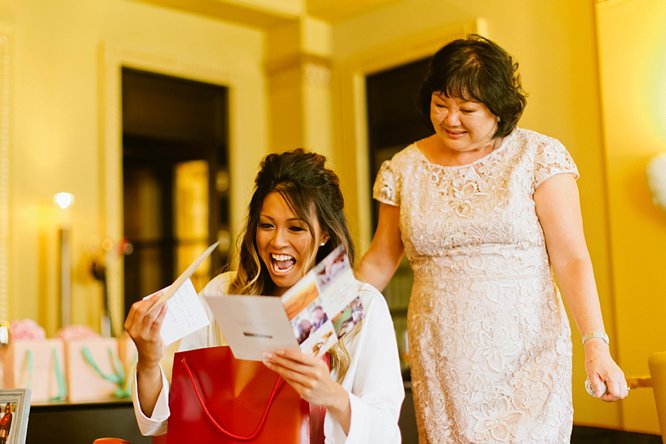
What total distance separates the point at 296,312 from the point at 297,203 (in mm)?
593

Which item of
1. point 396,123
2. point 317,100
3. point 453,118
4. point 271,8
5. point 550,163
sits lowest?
point 550,163

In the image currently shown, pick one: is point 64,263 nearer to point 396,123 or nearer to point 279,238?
point 396,123

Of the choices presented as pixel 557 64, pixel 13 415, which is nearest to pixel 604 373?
pixel 13 415

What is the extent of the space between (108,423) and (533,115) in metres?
3.60

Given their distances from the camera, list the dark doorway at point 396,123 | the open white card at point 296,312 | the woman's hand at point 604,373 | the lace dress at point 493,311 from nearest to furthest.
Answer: the open white card at point 296,312 < the woman's hand at point 604,373 < the lace dress at point 493,311 < the dark doorway at point 396,123

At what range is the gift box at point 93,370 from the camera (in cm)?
328

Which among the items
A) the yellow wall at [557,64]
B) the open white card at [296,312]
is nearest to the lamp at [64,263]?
the yellow wall at [557,64]

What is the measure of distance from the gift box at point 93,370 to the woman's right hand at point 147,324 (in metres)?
1.42

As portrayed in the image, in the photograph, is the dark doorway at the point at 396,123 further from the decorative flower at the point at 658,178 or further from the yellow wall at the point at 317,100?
the decorative flower at the point at 658,178

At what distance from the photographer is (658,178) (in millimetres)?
4527

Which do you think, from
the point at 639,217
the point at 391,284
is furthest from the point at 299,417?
the point at 391,284

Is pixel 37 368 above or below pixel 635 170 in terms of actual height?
below

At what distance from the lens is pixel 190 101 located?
7.23 meters

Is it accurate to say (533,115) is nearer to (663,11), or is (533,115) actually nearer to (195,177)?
(663,11)
